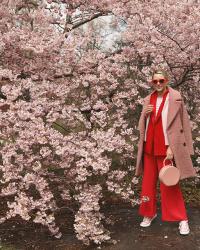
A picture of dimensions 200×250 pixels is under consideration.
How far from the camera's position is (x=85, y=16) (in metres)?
8.10

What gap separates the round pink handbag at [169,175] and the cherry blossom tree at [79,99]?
66cm

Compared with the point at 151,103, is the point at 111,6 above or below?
above

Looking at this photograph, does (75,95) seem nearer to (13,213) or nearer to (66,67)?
(66,67)

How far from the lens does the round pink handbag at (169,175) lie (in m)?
5.12

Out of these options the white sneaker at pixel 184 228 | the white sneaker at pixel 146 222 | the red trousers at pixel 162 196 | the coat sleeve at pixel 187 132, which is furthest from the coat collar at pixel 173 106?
the white sneaker at pixel 146 222

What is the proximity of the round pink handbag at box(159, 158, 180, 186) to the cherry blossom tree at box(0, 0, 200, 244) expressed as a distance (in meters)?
0.66

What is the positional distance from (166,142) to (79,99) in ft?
5.47

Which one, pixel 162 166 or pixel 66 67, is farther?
pixel 66 67

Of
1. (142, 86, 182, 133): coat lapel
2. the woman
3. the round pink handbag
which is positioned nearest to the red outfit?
the woman

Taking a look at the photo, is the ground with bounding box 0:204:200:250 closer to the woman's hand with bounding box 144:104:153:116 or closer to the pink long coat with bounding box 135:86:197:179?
the pink long coat with bounding box 135:86:197:179

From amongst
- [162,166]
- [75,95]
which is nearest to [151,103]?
[162,166]

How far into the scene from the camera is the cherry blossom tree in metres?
5.27

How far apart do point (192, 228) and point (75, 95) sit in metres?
2.45

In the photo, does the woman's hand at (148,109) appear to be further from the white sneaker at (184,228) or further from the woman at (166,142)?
the white sneaker at (184,228)
